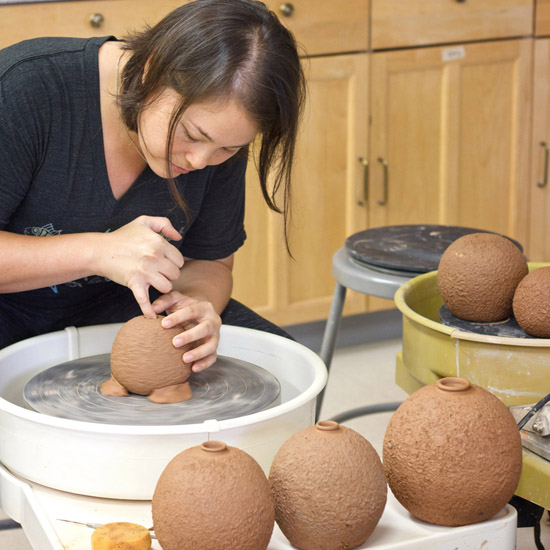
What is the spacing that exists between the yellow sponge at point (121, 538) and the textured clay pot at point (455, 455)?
23cm

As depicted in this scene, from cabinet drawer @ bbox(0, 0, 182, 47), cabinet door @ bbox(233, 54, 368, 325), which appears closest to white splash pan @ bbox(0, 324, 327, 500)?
cabinet drawer @ bbox(0, 0, 182, 47)

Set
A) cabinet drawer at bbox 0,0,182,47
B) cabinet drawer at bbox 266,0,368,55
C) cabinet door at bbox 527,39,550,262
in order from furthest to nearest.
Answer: cabinet door at bbox 527,39,550,262 → cabinet drawer at bbox 266,0,368,55 → cabinet drawer at bbox 0,0,182,47

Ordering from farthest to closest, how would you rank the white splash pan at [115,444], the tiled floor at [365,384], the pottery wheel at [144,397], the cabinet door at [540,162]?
the cabinet door at [540,162] < the tiled floor at [365,384] < the pottery wheel at [144,397] < the white splash pan at [115,444]

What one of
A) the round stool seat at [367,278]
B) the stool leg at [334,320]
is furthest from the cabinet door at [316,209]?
the round stool seat at [367,278]

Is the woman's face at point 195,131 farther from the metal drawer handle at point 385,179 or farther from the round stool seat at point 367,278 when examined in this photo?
the metal drawer handle at point 385,179

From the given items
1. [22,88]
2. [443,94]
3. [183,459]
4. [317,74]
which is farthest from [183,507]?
[443,94]

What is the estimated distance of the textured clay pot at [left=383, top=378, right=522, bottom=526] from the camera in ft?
2.31

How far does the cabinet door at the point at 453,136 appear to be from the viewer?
7.22ft

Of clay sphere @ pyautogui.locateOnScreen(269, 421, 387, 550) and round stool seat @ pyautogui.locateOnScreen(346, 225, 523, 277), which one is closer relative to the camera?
clay sphere @ pyautogui.locateOnScreen(269, 421, 387, 550)

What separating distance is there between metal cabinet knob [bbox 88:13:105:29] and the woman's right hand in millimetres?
961

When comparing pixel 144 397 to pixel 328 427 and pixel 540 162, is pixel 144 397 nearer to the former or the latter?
pixel 328 427

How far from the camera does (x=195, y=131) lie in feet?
3.11

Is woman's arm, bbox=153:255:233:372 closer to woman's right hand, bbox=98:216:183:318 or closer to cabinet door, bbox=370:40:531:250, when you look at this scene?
woman's right hand, bbox=98:216:183:318

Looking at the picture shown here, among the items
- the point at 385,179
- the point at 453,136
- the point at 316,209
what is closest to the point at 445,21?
the point at 453,136
